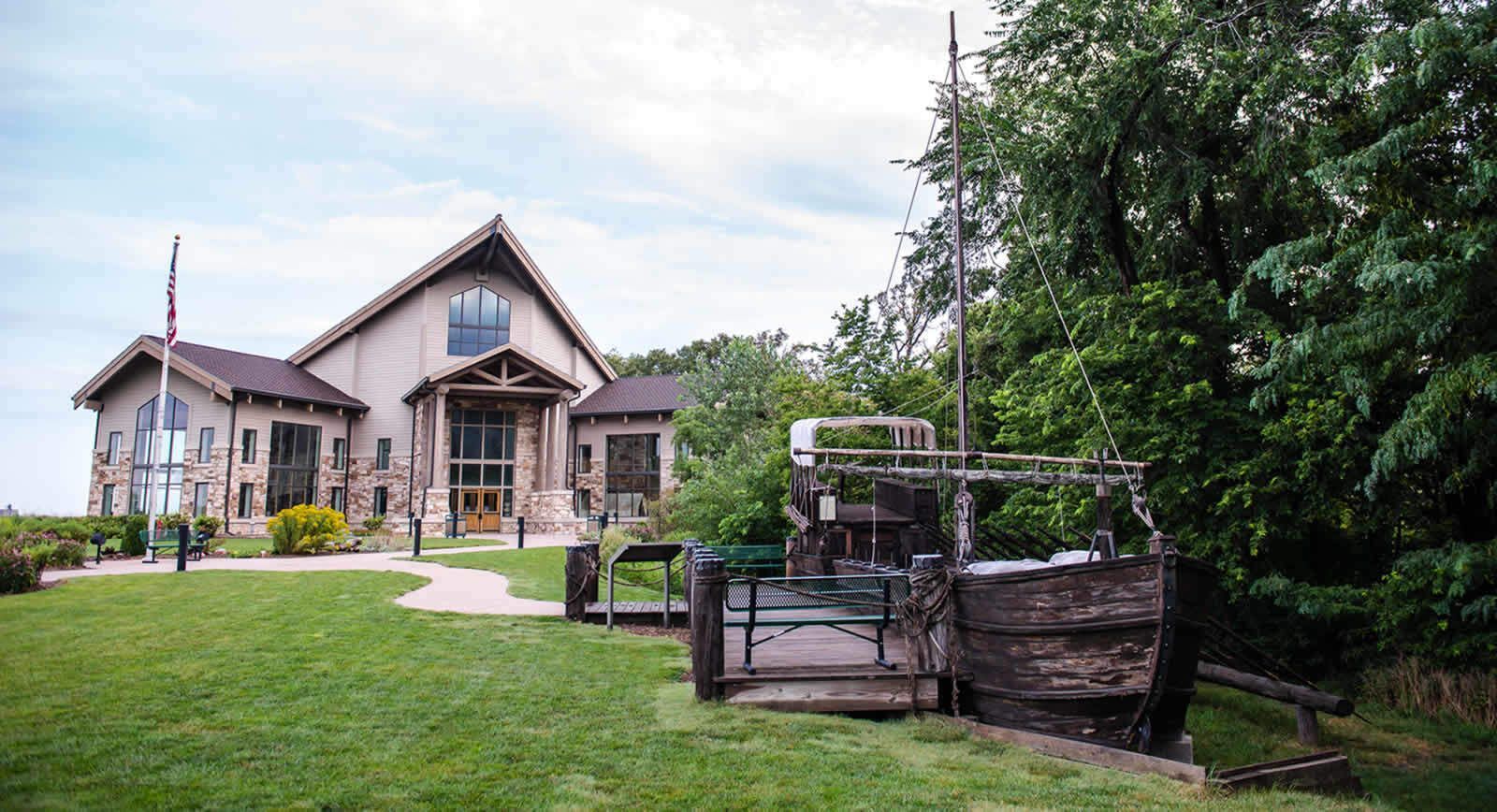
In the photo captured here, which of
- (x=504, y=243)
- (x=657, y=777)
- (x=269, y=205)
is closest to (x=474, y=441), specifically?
(x=504, y=243)

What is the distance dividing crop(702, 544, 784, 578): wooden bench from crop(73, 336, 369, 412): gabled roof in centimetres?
2123

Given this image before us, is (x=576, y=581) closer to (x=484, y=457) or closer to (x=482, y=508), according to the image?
(x=484, y=457)

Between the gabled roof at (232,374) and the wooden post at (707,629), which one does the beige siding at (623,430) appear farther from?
the wooden post at (707,629)

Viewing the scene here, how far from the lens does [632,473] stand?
37750mm

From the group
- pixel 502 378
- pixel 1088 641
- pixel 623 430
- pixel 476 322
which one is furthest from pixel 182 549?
pixel 623 430

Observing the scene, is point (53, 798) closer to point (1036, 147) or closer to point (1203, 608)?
point (1203, 608)

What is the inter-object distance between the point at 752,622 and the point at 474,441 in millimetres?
28847

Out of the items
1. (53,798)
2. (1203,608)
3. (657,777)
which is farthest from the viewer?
(1203,608)

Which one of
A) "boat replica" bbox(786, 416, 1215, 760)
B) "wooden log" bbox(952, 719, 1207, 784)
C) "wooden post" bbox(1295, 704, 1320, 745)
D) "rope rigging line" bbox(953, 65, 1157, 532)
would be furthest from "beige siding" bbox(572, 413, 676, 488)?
"wooden log" bbox(952, 719, 1207, 784)

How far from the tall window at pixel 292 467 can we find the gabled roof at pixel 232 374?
1.35 meters

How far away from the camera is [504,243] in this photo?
35.1 m

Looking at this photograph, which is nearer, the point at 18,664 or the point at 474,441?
the point at 18,664

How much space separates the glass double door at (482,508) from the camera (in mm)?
34412

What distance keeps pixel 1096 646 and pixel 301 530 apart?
22.3m
